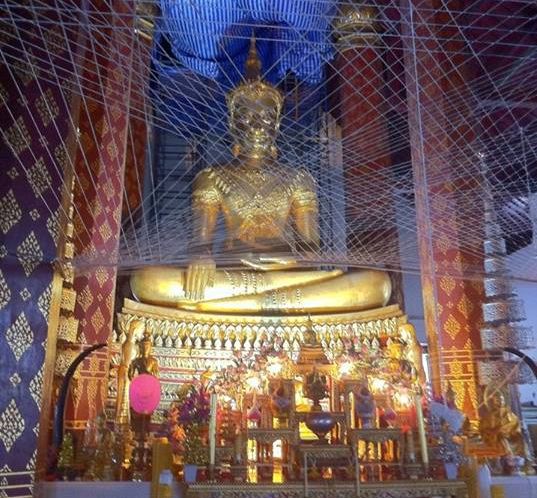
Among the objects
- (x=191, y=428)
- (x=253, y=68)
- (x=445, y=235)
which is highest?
(x=253, y=68)

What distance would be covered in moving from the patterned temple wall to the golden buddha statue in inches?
55.2

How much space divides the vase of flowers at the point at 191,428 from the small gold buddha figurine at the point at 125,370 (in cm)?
44

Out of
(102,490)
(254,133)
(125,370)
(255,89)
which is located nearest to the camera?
(102,490)

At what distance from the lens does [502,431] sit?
9.87 feet

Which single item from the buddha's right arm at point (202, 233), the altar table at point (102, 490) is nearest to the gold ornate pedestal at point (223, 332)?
the buddha's right arm at point (202, 233)

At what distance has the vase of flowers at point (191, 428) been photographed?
2520mm

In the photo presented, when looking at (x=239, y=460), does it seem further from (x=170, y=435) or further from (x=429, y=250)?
(x=429, y=250)

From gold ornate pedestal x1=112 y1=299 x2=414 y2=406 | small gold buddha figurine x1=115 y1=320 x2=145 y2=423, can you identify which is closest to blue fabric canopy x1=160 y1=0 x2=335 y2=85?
gold ornate pedestal x1=112 y1=299 x2=414 y2=406

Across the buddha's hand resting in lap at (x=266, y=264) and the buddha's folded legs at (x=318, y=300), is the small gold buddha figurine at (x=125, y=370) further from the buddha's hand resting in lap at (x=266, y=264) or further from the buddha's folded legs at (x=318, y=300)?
the buddha's hand resting in lap at (x=266, y=264)

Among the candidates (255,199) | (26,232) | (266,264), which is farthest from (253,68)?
(26,232)

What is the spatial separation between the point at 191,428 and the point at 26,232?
128 cm

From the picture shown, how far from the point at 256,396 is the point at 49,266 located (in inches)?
50.9

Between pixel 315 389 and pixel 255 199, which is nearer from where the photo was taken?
pixel 315 389

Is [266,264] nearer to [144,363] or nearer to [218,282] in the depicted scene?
[218,282]
